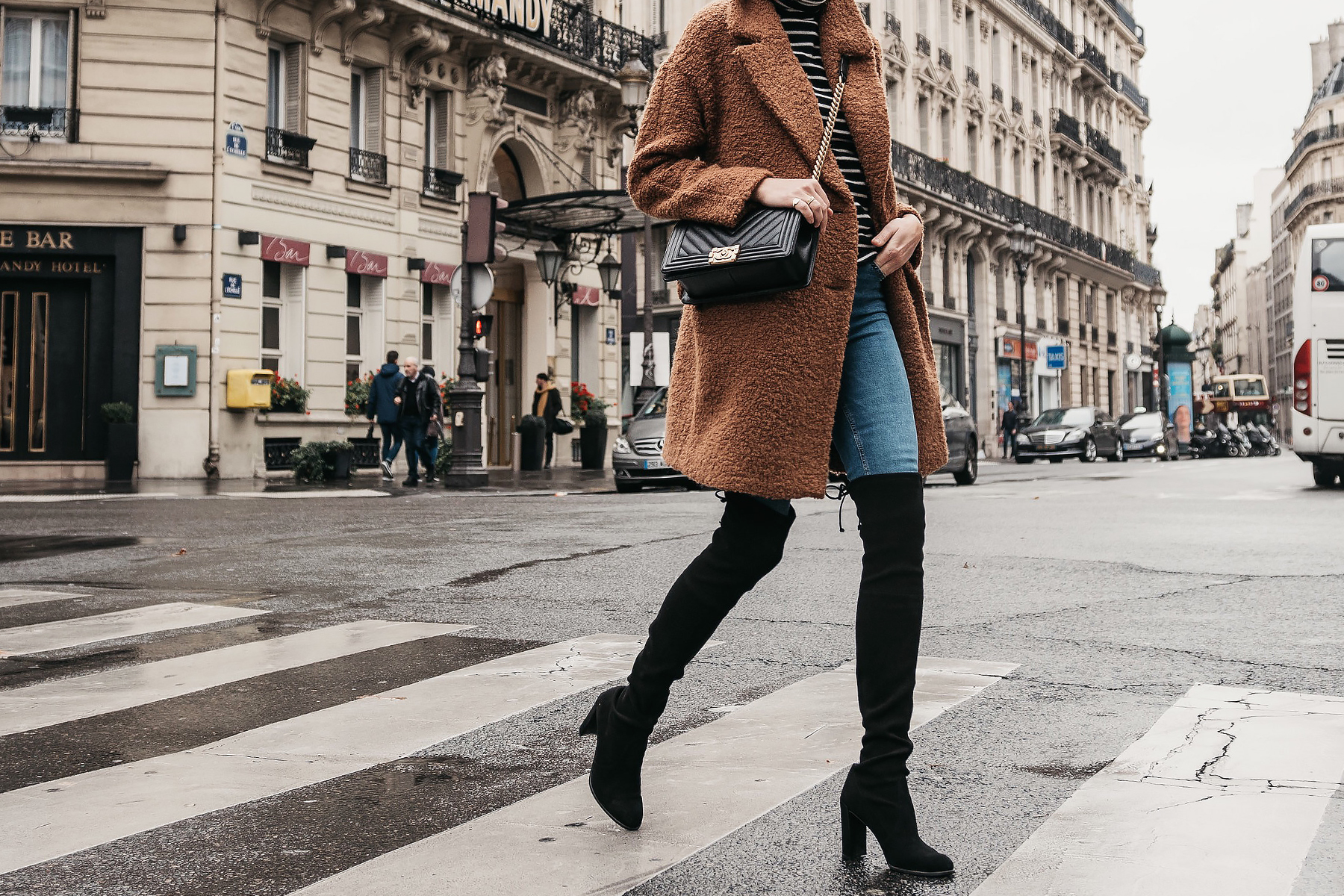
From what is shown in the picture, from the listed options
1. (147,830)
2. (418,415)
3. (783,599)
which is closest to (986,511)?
(783,599)

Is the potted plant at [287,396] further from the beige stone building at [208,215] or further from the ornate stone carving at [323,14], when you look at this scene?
the ornate stone carving at [323,14]

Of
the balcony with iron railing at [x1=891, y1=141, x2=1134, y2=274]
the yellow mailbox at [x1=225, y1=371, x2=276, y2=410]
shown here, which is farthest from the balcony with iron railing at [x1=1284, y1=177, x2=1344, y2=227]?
the yellow mailbox at [x1=225, y1=371, x2=276, y2=410]

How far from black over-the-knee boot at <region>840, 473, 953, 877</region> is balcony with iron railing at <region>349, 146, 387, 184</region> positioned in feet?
70.2

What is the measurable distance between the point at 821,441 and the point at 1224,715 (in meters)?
1.82

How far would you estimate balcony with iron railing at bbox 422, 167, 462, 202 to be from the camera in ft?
80.4

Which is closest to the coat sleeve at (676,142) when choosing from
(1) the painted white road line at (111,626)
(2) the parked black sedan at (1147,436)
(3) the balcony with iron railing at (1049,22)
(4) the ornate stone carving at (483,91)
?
(1) the painted white road line at (111,626)

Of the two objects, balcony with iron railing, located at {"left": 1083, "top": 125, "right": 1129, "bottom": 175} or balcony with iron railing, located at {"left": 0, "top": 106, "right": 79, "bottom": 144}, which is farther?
balcony with iron railing, located at {"left": 1083, "top": 125, "right": 1129, "bottom": 175}

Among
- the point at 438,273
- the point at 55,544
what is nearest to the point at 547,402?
the point at 438,273

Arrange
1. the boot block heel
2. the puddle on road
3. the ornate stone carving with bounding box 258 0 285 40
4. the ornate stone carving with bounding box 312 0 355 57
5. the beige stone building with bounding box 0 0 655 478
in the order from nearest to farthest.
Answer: the boot block heel < the puddle on road < the beige stone building with bounding box 0 0 655 478 < the ornate stone carving with bounding box 258 0 285 40 < the ornate stone carving with bounding box 312 0 355 57

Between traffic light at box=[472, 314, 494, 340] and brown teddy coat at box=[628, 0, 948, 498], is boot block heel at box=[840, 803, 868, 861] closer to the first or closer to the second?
brown teddy coat at box=[628, 0, 948, 498]

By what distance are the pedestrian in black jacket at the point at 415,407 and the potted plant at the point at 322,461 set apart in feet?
3.03

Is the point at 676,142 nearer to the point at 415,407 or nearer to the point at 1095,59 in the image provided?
the point at 415,407

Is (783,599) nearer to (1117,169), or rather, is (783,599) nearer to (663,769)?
(663,769)

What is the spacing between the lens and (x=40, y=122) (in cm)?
2019
